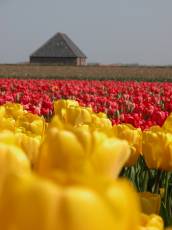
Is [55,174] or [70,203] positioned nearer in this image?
[70,203]

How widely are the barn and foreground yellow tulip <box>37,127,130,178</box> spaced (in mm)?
97990

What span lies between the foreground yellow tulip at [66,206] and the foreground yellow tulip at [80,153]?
0.48ft

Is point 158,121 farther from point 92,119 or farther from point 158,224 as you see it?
point 158,224

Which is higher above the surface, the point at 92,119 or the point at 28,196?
the point at 28,196

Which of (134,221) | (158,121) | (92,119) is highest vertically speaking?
(134,221)

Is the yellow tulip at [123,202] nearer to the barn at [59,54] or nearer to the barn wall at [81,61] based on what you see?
the barn at [59,54]

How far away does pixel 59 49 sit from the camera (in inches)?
4058

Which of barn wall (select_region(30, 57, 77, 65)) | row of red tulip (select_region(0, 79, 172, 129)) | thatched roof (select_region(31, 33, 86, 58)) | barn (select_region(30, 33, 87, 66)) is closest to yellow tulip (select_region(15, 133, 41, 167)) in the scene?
row of red tulip (select_region(0, 79, 172, 129))

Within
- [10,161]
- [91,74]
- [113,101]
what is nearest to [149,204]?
[10,161]

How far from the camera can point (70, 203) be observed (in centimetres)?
69

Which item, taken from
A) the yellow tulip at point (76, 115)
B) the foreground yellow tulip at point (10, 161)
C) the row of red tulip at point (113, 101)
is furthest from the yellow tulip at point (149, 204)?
the row of red tulip at point (113, 101)

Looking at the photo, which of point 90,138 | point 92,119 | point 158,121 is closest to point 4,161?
point 90,138

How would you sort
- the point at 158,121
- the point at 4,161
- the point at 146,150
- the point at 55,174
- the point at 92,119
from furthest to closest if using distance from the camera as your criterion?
1. the point at 158,121
2. the point at 92,119
3. the point at 146,150
4. the point at 4,161
5. the point at 55,174

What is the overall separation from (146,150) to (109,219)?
2138 millimetres
